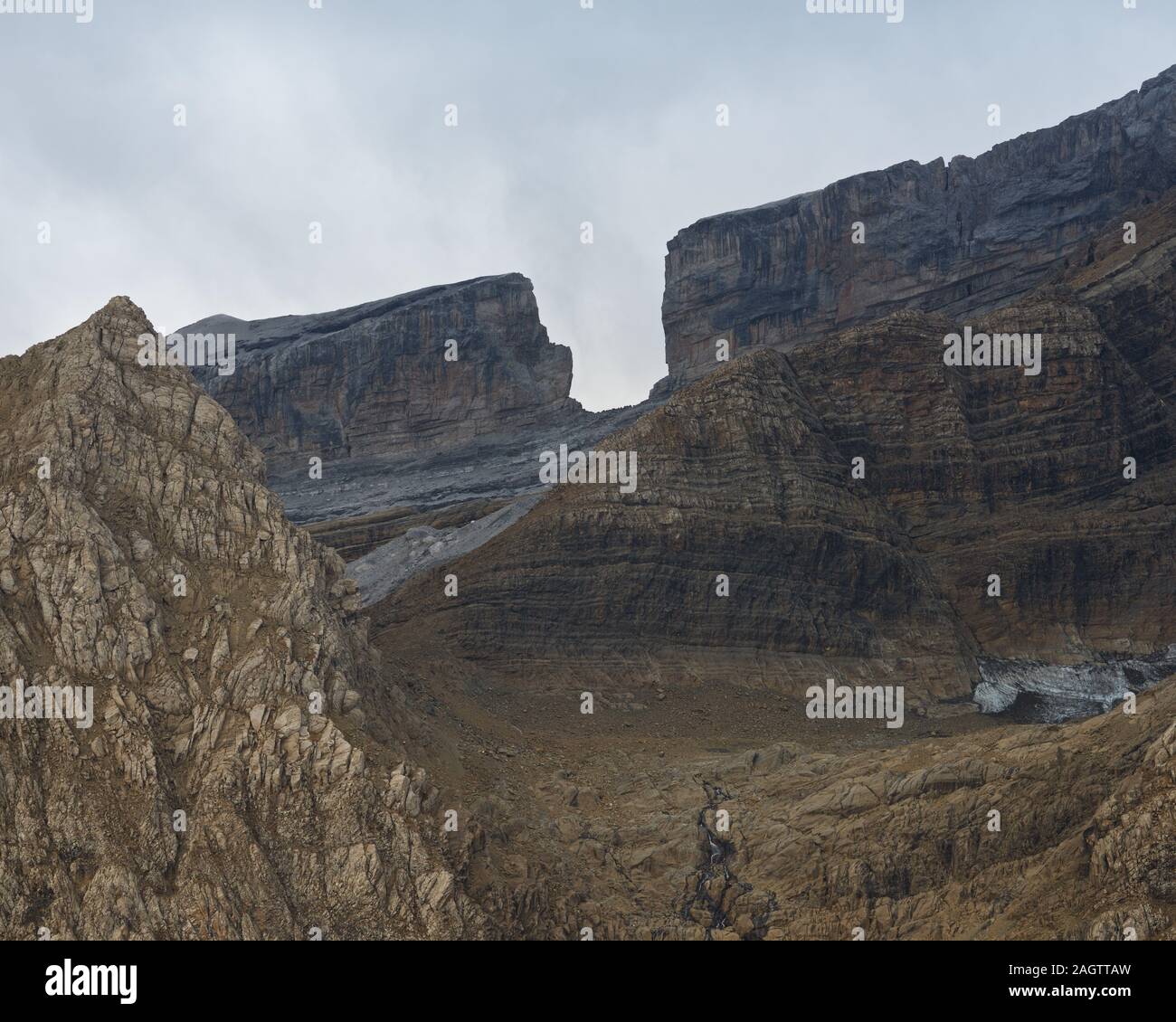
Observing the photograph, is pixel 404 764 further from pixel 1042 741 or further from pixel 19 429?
pixel 1042 741

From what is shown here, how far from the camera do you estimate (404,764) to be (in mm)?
44938

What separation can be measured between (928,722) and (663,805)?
70.9 ft

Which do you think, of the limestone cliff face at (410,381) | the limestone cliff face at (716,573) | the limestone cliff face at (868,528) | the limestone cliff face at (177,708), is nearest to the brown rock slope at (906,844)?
the limestone cliff face at (177,708)

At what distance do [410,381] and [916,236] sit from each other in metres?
48.1

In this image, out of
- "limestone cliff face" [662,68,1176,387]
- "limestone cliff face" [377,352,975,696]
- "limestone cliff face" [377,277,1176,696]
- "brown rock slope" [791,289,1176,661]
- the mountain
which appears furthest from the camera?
the mountain

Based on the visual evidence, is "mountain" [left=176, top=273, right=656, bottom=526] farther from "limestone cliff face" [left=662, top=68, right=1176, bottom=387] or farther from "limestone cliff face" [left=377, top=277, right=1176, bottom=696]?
"limestone cliff face" [left=377, top=277, right=1176, bottom=696]

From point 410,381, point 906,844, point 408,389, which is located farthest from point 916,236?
point 906,844

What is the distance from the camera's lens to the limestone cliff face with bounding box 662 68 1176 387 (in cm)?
13075

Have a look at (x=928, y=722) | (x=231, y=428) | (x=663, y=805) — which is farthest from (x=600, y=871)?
(x=928, y=722)

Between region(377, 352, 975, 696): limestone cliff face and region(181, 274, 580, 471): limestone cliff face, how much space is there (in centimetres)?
6885

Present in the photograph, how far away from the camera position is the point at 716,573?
76062 mm

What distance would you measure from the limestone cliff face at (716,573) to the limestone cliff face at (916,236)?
50.1 m

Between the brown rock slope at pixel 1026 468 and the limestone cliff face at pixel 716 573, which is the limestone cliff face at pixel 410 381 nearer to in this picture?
the brown rock slope at pixel 1026 468

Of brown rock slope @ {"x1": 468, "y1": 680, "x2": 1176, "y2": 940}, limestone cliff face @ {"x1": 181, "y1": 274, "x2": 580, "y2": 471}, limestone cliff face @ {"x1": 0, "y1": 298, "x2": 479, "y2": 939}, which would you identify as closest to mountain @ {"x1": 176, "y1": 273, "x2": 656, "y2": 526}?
limestone cliff face @ {"x1": 181, "y1": 274, "x2": 580, "y2": 471}
